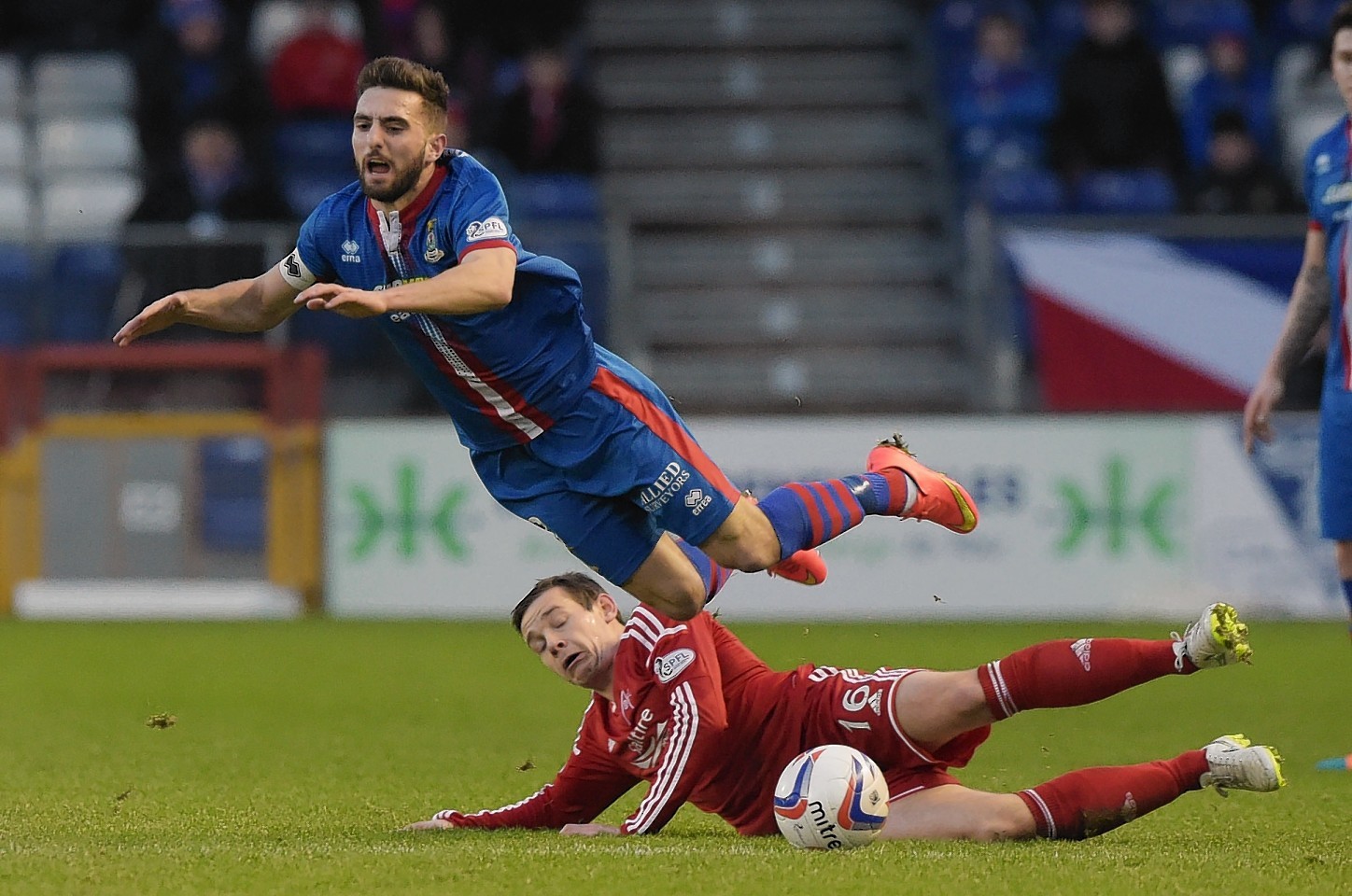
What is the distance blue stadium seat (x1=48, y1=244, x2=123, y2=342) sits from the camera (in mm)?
13172

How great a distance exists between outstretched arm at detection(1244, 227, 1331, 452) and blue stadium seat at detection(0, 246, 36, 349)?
8.98 meters

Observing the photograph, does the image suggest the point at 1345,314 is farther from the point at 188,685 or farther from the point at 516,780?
the point at 188,685

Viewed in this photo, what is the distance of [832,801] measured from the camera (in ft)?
16.2

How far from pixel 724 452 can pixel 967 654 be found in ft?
9.70

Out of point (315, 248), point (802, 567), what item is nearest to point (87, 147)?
point (315, 248)

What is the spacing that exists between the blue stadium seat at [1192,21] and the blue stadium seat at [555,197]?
5.26 m

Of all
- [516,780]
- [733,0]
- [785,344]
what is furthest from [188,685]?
[733,0]

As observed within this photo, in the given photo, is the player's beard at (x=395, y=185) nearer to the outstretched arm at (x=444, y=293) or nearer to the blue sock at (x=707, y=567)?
the outstretched arm at (x=444, y=293)

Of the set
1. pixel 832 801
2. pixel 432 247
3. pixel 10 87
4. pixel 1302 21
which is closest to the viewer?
pixel 832 801

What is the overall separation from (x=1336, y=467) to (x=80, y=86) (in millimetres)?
12376

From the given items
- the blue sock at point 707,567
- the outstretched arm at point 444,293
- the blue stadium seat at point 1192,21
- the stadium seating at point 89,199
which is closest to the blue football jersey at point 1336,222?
the blue sock at point 707,567

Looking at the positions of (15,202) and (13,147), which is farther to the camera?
(13,147)

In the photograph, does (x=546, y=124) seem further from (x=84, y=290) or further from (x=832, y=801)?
(x=832, y=801)

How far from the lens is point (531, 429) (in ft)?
18.6
